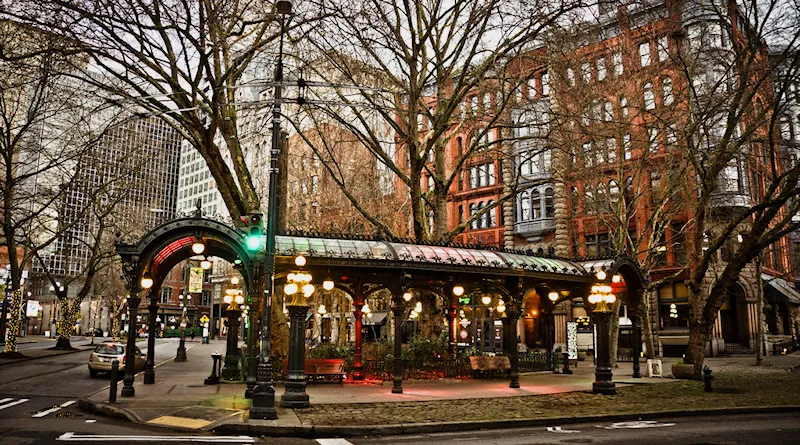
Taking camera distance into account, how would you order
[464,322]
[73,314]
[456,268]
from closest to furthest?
[456,268]
[73,314]
[464,322]

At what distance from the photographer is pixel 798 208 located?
Result: 69.8ft

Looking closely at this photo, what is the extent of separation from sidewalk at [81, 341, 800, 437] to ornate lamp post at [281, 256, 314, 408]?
40cm

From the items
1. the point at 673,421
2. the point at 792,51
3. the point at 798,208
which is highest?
the point at 792,51

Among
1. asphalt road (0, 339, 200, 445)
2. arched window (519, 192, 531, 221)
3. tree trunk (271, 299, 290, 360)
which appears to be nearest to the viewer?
asphalt road (0, 339, 200, 445)

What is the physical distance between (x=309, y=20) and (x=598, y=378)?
14.7m

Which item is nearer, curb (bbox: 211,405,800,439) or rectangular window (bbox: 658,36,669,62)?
curb (bbox: 211,405,800,439)

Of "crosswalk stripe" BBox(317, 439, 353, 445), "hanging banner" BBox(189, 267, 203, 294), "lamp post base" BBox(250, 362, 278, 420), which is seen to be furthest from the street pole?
"hanging banner" BBox(189, 267, 203, 294)

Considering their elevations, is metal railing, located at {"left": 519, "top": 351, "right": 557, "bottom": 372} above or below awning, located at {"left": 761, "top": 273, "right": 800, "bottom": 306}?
below

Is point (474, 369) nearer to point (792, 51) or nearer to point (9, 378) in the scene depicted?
point (792, 51)

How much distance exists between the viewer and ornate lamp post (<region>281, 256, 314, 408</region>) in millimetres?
15133

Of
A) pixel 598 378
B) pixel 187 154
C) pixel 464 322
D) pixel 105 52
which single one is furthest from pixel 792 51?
pixel 187 154

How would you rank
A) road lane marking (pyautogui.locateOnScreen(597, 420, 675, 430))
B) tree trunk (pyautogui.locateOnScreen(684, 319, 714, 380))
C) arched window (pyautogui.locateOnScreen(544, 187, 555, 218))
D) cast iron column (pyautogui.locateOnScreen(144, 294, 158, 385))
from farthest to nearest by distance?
arched window (pyautogui.locateOnScreen(544, 187, 555, 218)) → tree trunk (pyautogui.locateOnScreen(684, 319, 714, 380)) → cast iron column (pyautogui.locateOnScreen(144, 294, 158, 385)) → road lane marking (pyautogui.locateOnScreen(597, 420, 675, 430))

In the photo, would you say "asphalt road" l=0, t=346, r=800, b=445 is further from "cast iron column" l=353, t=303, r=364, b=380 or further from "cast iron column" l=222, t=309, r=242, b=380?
"cast iron column" l=353, t=303, r=364, b=380

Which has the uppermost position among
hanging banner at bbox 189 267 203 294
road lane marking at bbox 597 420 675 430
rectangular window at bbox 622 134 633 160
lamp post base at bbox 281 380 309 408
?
rectangular window at bbox 622 134 633 160
